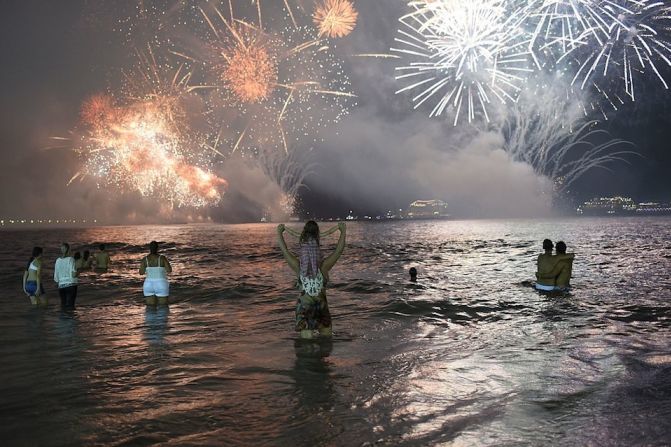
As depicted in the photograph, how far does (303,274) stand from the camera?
A: 897 cm

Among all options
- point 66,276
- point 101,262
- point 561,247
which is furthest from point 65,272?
point 561,247

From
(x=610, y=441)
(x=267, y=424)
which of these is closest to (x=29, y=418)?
(x=267, y=424)

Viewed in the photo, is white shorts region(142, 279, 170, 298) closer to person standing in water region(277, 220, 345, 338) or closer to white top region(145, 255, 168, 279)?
white top region(145, 255, 168, 279)

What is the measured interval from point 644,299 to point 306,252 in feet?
38.6

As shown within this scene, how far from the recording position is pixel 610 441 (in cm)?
516

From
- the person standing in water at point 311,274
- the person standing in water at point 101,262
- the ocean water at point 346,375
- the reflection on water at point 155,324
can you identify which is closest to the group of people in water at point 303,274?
the person standing in water at point 311,274

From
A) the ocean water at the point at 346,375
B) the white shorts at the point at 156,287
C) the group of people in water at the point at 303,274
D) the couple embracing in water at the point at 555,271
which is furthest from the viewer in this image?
the couple embracing in water at the point at 555,271

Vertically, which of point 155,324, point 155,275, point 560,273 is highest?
point 155,275

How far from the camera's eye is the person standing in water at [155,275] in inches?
547

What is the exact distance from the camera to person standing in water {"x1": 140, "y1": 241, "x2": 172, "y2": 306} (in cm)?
1389

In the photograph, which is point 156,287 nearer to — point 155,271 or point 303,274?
point 155,271

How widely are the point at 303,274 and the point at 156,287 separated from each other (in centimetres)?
680

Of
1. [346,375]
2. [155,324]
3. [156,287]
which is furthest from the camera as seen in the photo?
[156,287]

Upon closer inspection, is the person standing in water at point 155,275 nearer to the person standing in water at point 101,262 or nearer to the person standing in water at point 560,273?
the person standing in water at point 560,273
